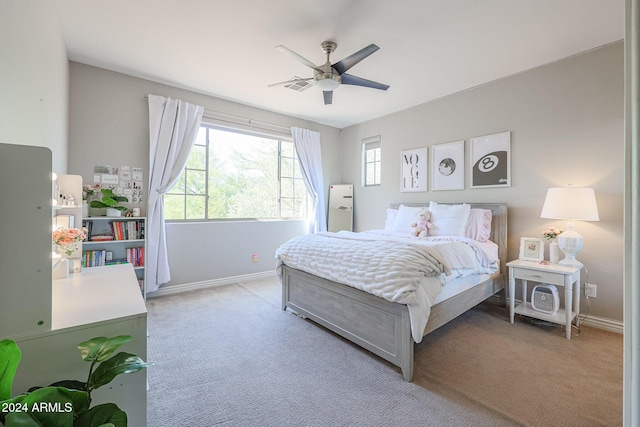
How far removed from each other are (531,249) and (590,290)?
1.97 ft

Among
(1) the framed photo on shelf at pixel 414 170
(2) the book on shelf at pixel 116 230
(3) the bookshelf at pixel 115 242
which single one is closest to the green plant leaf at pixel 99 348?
(3) the bookshelf at pixel 115 242

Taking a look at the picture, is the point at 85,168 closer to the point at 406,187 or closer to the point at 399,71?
the point at 399,71

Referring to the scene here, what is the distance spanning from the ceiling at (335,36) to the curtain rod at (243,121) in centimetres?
43

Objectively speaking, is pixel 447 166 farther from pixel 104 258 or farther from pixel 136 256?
pixel 104 258

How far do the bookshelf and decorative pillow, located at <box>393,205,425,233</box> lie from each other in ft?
10.5

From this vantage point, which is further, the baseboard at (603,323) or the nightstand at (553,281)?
the baseboard at (603,323)

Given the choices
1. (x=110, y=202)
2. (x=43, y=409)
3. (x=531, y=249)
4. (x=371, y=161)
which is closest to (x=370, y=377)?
(x=43, y=409)

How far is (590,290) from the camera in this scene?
103 inches

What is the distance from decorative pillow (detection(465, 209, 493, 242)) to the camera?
3.06 m

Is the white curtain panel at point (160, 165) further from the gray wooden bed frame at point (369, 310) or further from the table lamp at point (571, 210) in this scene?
the table lamp at point (571, 210)

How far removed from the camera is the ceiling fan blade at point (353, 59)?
2.09 metres

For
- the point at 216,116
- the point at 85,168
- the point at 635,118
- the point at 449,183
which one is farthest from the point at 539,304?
the point at 85,168

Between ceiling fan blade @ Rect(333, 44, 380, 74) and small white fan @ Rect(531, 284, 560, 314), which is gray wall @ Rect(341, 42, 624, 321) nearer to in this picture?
small white fan @ Rect(531, 284, 560, 314)

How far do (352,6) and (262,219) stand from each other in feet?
10.2
